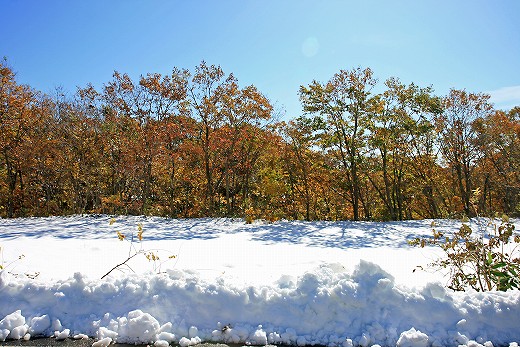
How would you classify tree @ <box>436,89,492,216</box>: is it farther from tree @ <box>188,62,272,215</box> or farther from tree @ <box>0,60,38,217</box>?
tree @ <box>0,60,38,217</box>

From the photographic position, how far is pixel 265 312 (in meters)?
2.68

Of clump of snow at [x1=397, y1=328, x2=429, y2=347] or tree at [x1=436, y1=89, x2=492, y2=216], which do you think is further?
tree at [x1=436, y1=89, x2=492, y2=216]

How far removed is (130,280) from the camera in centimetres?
300

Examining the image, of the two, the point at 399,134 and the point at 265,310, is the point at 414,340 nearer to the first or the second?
the point at 265,310

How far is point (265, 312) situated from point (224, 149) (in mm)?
10459

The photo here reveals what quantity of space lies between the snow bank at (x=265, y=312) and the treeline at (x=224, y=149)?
24.7ft

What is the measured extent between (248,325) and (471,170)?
1507 centimetres

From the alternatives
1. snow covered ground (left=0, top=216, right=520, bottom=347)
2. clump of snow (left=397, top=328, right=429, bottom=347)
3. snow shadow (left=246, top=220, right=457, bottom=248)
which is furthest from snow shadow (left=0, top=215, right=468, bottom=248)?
clump of snow (left=397, top=328, right=429, bottom=347)

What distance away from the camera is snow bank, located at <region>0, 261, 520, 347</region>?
2.46 metres

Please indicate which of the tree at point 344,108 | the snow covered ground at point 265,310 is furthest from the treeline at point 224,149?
the snow covered ground at point 265,310

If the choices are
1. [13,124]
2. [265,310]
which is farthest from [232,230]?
[13,124]

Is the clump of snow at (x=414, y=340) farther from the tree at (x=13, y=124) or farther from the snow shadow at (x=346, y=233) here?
the tree at (x=13, y=124)

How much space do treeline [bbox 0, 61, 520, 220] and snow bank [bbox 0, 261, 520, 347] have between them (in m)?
7.54

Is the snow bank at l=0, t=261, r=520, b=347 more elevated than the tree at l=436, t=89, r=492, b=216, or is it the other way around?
the tree at l=436, t=89, r=492, b=216
